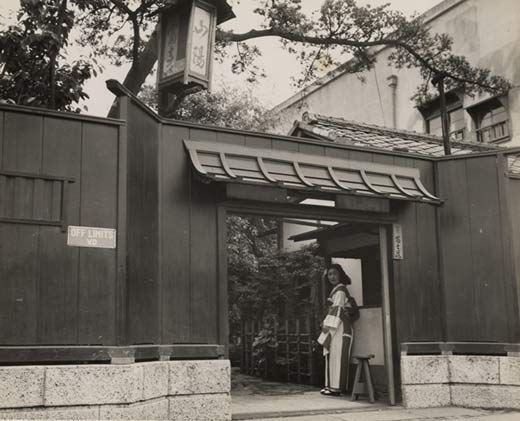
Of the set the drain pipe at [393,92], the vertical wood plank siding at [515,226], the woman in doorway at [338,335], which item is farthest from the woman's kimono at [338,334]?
the drain pipe at [393,92]

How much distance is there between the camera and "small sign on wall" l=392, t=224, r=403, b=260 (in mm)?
9133

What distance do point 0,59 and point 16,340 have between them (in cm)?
372

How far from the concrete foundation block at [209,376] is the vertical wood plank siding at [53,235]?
4.09 ft

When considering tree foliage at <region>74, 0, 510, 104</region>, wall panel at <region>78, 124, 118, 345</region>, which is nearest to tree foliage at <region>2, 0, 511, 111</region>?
tree foliage at <region>74, 0, 510, 104</region>

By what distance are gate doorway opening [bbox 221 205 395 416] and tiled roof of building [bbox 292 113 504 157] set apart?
6.09 ft

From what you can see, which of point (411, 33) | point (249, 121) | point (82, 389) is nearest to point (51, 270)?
point (82, 389)

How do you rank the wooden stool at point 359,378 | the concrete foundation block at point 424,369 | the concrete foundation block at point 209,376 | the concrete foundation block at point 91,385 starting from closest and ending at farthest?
1. the concrete foundation block at point 91,385
2. the concrete foundation block at point 209,376
3. the concrete foundation block at point 424,369
4. the wooden stool at point 359,378

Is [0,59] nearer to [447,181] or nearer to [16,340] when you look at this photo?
[16,340]

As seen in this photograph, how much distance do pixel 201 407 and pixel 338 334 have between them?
12.9ft

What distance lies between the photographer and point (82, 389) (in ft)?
20.5

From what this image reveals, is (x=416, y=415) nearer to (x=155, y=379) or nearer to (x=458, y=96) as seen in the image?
(x=155, y=379)

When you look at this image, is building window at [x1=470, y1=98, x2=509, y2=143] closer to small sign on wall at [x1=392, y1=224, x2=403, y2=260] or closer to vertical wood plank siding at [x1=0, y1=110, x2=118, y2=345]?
small sign on wall at [x1=392, y1=224, x2=403, y2=260]

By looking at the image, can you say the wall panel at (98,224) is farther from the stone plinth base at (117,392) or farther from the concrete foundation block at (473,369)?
the concrete foundation block at (473,369)

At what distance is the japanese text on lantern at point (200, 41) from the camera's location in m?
7.98
